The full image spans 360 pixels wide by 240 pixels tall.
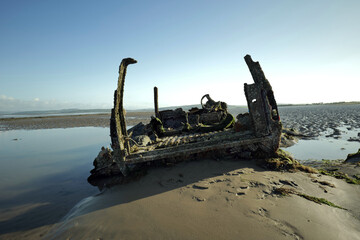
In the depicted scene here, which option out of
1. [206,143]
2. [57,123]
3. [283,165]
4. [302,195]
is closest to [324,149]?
[283,165]

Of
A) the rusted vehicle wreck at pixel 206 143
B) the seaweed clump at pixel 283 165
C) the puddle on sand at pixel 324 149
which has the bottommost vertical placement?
the puddle on sand at pixel 324 149

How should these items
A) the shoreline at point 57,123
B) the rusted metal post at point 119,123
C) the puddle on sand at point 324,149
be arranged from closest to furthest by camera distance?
the rusted metal post at point 119,123 < the puddle on sand at point 324,149 < the shoreline at point 57,123

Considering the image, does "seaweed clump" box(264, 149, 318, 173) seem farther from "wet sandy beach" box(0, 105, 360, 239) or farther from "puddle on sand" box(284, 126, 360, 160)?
"puddle on sand" box(284, 126, 360, 160)

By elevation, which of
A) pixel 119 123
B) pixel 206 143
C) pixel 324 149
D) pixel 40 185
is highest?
pixel 119 123

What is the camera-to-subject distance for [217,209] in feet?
10.9

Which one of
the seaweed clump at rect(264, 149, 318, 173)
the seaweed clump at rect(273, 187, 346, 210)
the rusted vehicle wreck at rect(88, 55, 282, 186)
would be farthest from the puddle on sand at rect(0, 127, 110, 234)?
the seaweed clump at rect(264, 149, 318, 173)

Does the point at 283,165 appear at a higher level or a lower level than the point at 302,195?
higher

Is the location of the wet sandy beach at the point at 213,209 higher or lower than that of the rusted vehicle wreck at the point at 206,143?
lower

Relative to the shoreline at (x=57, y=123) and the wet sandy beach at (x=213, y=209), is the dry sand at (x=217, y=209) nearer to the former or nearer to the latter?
the wet sandy beach at (x=213, y=209)

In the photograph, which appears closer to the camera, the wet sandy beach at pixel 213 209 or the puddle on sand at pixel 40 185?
the wet sandy beach at pixel 213 209

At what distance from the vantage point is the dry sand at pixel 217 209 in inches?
111

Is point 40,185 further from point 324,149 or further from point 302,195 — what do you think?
point 324,149

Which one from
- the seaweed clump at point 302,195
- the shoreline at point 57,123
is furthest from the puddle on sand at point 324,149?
the shoreline at point 57,123

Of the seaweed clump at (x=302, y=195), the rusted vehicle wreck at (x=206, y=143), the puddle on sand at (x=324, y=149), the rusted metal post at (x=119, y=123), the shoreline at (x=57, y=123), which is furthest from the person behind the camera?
the shoreline at (x=57, y=123)
